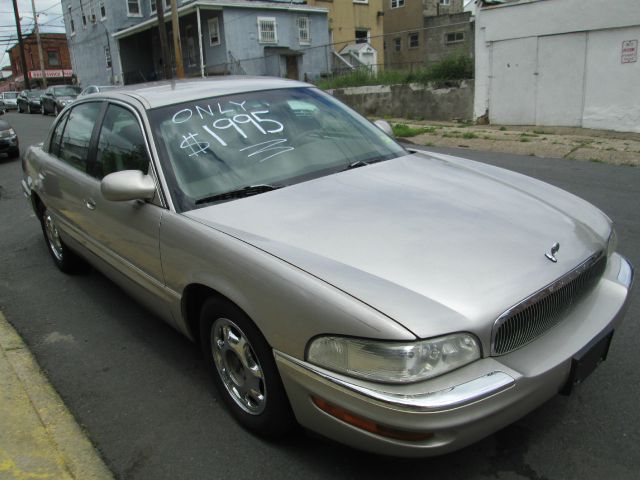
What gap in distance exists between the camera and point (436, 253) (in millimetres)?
2289

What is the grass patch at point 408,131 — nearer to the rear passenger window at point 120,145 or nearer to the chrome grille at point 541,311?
the rear passenger window at point 120,145

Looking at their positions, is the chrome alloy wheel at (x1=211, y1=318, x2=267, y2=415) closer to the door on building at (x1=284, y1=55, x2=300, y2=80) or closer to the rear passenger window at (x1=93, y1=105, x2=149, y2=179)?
the rear passenger window at (x1=93, y1=105, x2=149, y2=179)

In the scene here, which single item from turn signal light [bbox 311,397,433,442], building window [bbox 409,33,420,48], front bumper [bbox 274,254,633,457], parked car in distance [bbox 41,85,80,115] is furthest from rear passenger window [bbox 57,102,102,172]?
building window [bbox 409,33,420,48]

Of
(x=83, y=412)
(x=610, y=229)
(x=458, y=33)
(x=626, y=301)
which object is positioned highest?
(x=458, y=33)

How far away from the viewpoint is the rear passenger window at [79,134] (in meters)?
4.04

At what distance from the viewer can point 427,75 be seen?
16469 mm

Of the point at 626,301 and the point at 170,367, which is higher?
the point at 626,301

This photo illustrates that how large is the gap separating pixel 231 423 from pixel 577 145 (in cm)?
973

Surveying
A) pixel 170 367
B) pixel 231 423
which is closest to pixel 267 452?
pixel 231 423

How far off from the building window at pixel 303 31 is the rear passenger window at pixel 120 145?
30242 mm

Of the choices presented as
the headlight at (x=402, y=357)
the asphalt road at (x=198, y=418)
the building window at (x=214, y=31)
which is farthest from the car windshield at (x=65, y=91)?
the headlight at (x=402, y=357)

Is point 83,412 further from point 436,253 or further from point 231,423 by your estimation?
point 436,253

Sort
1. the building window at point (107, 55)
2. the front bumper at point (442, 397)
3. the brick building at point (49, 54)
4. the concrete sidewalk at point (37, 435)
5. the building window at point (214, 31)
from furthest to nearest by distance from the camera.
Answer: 1. the brick building at point (49, 54)
2. the building window at point (107, 55)
3. the building window at point (214, 31)
4. the concrete sidewalk at point (37, 435)
5. the front bumper at point (442, 397)

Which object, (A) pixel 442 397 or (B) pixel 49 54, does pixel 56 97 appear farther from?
(B) pixel 49 54
